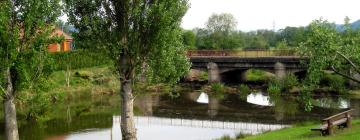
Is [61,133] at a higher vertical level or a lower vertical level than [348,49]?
lower

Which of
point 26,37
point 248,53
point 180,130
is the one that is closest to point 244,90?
point 248,53

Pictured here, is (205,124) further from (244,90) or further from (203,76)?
(203,76)

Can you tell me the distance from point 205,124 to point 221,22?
260 feet

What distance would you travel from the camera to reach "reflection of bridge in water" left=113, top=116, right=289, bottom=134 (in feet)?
133

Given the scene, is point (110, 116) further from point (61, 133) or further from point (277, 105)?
point (277, 105)

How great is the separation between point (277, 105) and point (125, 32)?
2839 cm

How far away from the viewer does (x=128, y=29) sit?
2970 cm

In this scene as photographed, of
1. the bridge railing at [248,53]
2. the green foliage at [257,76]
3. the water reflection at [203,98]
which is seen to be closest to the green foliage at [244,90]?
the water reflection at [203,98]

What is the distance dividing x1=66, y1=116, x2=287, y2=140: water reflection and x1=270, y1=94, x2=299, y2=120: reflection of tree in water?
598 centimetres

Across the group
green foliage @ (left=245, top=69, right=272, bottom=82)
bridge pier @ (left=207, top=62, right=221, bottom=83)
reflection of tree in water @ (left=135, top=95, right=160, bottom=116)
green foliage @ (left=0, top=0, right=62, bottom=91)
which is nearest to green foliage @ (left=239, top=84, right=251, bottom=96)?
bridge pier @ (left=207, top=62, right=221, bottom=83)

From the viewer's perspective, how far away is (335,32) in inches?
1100

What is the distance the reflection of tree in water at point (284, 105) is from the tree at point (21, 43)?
26.3m

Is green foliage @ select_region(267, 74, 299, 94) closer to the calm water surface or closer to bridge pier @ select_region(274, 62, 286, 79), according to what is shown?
bridge pier @ select_region(274, 62, 286, 79)

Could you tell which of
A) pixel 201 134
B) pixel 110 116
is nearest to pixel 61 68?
pixel 110 116
